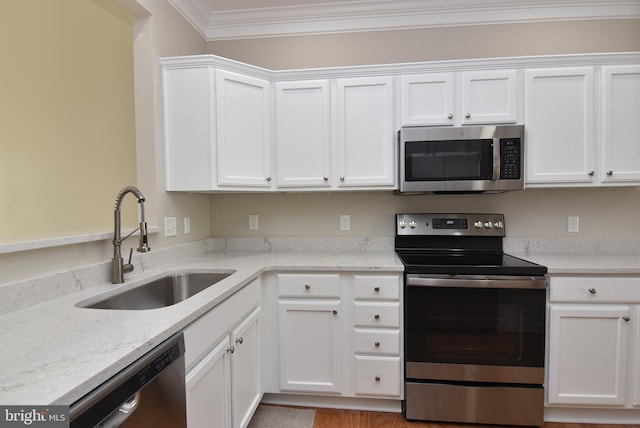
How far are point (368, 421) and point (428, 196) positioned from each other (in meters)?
1.56

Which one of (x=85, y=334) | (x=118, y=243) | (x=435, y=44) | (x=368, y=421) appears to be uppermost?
(x=435, y=44)

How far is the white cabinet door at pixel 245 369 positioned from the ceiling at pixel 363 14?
2.11 meters

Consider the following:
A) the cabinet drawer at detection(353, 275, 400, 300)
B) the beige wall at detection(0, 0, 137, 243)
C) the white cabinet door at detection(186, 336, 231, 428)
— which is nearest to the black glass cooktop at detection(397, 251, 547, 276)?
the cabinet drawer at detection(353, 275, 400, 300)

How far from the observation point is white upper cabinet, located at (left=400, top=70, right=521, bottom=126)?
2133mm

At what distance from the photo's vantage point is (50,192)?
221 centimetres

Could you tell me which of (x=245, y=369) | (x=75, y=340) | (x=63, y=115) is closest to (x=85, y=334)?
(x=75, y=340)

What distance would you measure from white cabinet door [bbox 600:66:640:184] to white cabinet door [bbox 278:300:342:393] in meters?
1.98

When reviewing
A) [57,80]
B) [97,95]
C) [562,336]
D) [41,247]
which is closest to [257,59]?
[97,95]

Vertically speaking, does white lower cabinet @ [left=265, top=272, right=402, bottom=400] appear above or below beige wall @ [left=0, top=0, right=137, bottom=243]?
below

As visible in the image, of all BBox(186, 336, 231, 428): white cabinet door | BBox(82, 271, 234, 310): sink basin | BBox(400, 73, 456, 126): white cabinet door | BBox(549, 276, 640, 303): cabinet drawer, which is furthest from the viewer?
BBox(400, 73, 456, 126): white cabinet door

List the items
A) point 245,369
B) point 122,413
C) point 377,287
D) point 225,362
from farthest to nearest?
1. point 377,287
2. point 245,369
3. point 225,362
4. point 122,413

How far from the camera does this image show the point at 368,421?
1.98 m

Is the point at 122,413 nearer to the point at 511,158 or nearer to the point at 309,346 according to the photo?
the point at 309,346

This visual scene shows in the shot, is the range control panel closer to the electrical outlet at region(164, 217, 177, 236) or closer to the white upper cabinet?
the white upper cabinet
